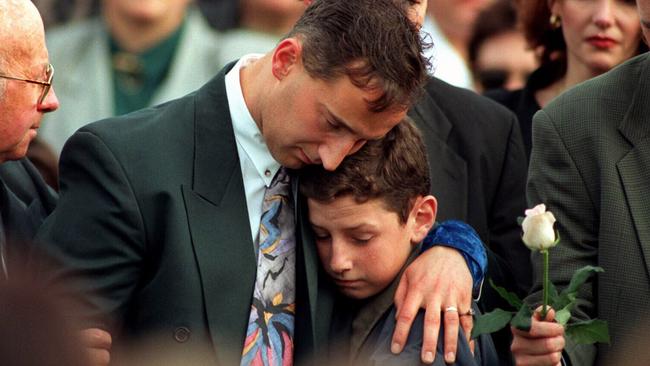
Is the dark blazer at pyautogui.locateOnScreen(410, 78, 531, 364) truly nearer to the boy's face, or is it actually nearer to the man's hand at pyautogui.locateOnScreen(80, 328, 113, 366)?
the boy's face

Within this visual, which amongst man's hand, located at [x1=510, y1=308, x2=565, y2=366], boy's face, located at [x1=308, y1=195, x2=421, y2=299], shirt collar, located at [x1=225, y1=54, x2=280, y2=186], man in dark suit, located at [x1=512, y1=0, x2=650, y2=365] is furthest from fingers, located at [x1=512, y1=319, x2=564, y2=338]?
shirt collar, located at [x1=225, y1=54, x2=280, y2=186]

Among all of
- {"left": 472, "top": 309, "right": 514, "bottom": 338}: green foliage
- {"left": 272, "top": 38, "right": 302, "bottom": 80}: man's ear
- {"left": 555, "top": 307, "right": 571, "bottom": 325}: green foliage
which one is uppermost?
{"left": 272, "top": 38, "right": 302, "bottom": 80}: man's ear

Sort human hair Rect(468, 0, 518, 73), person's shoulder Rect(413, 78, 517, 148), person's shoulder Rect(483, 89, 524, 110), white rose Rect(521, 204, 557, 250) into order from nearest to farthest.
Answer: white rose Rect(521, 204, 557, 250)
person's shoulder Rect(413, 78, 517, 148)
person's shoulder Rect(483, 89, 524, 110)
human hair Rect(468, 0, 518, 73)

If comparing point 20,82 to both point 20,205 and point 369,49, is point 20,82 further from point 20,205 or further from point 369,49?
point 369,49

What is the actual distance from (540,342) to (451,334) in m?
0.50

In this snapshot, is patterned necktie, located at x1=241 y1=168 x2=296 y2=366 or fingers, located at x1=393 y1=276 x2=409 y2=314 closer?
patterned necktie, located at x1=241 y1=168 x2=296 y2=366

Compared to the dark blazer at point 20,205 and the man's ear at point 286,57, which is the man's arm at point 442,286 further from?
the dark blazer at point 20,205

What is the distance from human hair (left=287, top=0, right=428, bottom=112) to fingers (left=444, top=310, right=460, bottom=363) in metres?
0.62

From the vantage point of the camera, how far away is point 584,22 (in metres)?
5.57

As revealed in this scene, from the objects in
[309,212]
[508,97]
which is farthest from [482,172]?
[508,97]

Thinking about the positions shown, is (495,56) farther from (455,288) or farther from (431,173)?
(455,288)

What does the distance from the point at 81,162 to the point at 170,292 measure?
0.43 metres

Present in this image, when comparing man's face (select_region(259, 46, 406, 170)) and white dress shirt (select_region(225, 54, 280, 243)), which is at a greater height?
man's face (select_region(259, 46, 406, 170))

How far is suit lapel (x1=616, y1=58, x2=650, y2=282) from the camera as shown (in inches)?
158
